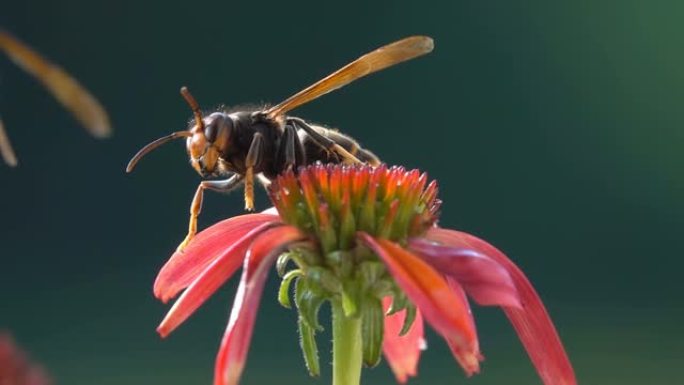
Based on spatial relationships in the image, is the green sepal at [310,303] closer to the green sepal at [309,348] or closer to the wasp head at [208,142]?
the green sepal at [309,348]

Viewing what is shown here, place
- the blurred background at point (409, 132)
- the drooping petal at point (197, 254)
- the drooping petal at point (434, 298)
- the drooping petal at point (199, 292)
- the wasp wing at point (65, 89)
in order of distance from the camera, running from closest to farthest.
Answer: the wasp wing at point (65, 89)
the drooping petal at point (434, 298)
the drooping petal at point (199, 292)
the drooping petal at point (197, 254)
the blurred background at point (409, 132)

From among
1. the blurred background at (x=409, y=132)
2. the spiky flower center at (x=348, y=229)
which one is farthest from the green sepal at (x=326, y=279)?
the blurred background at (x=409, y=132)

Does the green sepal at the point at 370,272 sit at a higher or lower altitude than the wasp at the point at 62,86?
lower

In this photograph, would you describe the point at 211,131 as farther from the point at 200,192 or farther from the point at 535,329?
the point at 535,329

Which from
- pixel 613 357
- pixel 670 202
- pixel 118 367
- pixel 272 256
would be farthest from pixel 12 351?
pixel 670 202

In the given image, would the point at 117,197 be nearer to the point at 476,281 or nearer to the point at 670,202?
the point at 670,202

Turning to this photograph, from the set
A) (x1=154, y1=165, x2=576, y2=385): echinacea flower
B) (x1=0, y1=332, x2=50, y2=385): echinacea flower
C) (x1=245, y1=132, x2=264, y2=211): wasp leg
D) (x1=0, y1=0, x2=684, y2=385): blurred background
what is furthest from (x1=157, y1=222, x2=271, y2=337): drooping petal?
(x1=0, y1=0, x2=684, y2=385): blurred background
